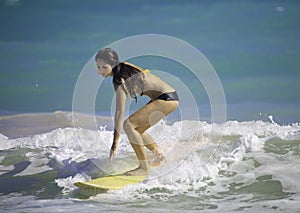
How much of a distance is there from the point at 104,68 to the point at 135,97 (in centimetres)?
30

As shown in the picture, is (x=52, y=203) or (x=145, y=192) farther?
(x=145, y=192)

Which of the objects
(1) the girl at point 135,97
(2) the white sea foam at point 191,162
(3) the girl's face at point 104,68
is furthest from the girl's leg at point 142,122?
(3) the girl's face at point 104,68

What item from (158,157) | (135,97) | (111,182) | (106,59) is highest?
(106,59)

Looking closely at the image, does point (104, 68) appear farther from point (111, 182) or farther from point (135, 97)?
point (111, 182)

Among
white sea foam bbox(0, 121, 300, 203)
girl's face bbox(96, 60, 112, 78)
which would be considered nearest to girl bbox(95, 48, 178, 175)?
girl's face bbox(96, 60, 112, 78)

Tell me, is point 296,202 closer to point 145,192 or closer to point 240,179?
point 240,179

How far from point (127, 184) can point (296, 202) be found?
107cm

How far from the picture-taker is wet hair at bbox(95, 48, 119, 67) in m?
3.29

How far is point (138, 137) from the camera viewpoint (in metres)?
3.37

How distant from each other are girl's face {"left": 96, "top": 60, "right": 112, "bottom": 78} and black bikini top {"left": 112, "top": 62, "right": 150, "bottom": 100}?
41 mm

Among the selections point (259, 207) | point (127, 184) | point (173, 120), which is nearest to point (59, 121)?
point (173, 120)

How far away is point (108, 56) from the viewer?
10.8 ft

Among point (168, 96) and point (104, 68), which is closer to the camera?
point (104, 68)

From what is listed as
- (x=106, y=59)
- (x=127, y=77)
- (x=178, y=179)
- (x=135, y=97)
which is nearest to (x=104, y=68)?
(x=106, y=59)
